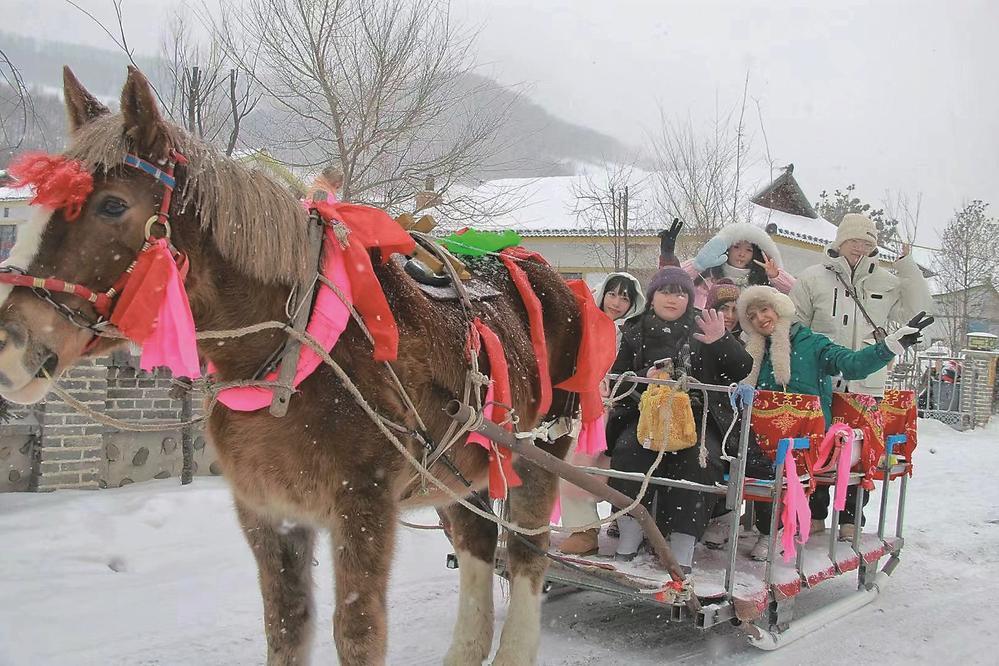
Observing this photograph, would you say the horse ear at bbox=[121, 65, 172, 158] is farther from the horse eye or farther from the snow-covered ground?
the snow-covered ground

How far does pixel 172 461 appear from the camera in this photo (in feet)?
23.8

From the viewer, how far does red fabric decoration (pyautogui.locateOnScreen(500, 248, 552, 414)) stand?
3.74 metres

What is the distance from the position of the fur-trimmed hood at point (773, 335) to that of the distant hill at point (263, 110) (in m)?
3.83

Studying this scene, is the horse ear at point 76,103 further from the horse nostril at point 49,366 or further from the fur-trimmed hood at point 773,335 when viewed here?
the fur-trimmed hood at point 773,335

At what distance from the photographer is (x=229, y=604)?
15.8ft

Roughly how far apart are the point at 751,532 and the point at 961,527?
3.87 m

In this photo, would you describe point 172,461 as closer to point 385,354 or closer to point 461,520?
point 461,520

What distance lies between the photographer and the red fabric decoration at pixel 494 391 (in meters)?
3.17

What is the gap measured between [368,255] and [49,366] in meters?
1.03

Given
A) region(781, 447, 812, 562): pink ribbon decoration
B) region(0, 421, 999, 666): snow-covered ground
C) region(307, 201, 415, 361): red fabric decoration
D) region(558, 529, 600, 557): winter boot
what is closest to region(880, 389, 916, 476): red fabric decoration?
region(0, 421, 999, 666): snow-covered ground

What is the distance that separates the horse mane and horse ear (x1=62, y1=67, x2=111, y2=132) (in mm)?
77

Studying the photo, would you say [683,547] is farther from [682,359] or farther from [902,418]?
[902,418]

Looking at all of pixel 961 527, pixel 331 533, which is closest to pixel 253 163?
pixel 331 533

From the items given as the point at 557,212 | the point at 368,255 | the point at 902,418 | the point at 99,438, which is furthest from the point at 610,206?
the point at 368,255
